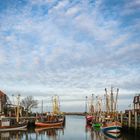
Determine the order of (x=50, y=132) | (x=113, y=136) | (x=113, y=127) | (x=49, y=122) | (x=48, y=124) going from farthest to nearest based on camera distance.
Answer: (x=49, y=122) → (x=48, y=124) → (x=50, y=132) → (x=113, y=127) → (x=113, y=136)

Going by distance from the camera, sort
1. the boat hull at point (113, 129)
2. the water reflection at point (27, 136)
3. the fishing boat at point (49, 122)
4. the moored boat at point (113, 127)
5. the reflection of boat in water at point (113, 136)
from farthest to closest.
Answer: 1. the fishing boat at point (49, 122)
2. the moored boat at point (113, 127)
3. the boat hull at point (113, 129)
4. the water reflection at point (27, 136)
5. the reflection of boat in water at point (113, 136)

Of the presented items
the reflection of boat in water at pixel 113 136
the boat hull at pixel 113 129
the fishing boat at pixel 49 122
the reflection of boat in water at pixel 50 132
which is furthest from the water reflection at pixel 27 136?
the fishing boat at pixel 49 122

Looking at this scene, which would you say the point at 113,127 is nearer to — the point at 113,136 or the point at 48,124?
the point at 113,136

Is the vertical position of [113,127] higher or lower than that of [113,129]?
higher

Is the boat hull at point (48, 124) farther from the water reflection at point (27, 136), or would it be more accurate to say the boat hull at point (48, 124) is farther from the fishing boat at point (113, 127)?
the fishing boat at point (113, 127)

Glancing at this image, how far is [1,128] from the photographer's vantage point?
8681cm

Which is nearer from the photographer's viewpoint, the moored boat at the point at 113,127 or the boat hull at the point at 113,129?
the boat hull at the point at 113,129

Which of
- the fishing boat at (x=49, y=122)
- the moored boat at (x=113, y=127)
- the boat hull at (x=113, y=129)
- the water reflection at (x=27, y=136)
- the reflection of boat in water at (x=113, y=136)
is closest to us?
the reflection of boat in water at (x=113, y=136)

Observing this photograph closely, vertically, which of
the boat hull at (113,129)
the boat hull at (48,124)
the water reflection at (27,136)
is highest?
the boat hull at (113,129)

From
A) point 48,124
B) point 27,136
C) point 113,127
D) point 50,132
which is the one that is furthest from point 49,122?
point 113,127

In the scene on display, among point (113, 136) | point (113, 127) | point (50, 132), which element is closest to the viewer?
point (113, 136)

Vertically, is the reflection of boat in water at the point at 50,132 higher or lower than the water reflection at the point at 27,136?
lower

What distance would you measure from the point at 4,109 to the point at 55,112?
2048 cm

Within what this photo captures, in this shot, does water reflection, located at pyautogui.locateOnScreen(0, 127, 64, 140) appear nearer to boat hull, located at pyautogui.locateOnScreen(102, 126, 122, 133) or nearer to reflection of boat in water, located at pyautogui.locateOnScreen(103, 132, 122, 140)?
reflection of boat in water, located at pyautogui.locateOnScreen(103, 132, 122, 140)
